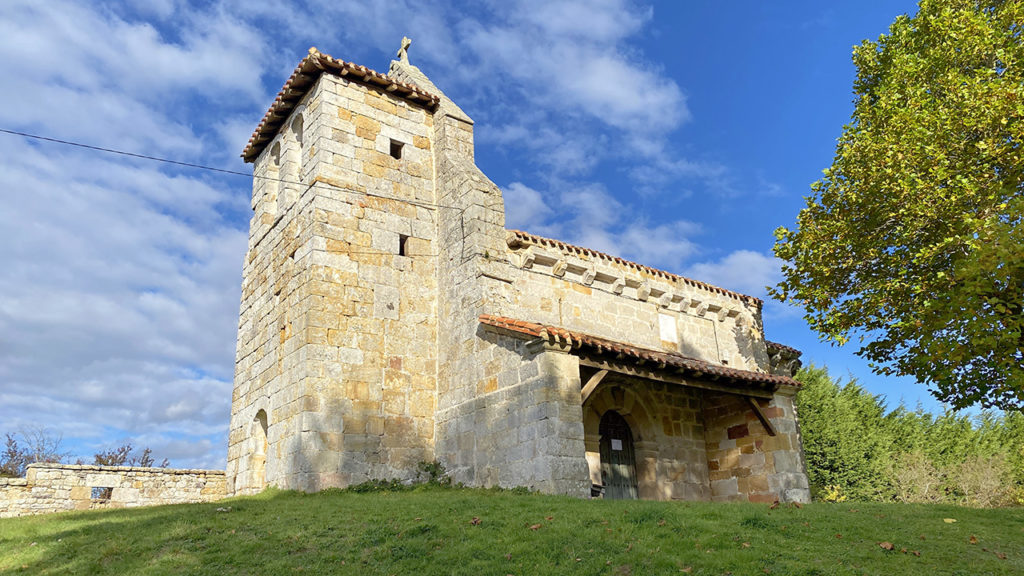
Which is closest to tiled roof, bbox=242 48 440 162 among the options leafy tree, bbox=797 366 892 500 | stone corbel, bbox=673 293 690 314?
stone corbel, bbox=673 293 690 314

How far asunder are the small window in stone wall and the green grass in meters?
3.19

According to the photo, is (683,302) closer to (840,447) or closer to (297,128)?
(840,447)

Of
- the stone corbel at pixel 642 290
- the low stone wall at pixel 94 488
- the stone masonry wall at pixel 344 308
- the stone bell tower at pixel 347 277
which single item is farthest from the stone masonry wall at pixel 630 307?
the low stone wall at pixel 94 488

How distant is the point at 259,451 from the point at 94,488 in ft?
9.89

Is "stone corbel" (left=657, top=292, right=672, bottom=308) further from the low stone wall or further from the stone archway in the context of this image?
the low stone wall

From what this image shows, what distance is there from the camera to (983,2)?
14.2 meters

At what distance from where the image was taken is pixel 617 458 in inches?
609

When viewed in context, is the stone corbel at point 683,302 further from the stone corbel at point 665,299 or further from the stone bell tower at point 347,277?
the stone bell tower at point 347,277

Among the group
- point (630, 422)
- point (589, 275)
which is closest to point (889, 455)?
point (630, 422)

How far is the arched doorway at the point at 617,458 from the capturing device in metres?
15.1

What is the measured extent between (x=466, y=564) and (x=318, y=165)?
31.8ft

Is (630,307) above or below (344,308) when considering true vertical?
above

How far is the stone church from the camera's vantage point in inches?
507

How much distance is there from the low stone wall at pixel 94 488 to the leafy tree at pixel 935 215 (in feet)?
42.2
